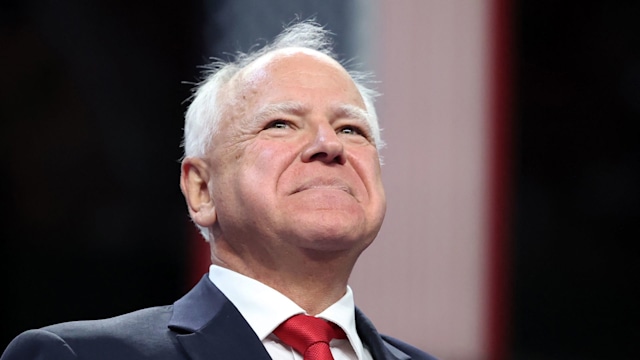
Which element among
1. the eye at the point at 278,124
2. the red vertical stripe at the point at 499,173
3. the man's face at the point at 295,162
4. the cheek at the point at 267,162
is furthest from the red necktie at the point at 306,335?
the red vertical stripe at the point at 499,173

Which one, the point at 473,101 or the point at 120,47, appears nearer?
the point at 120,47

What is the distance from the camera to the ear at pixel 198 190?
1695mm

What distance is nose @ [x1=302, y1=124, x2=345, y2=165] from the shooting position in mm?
1593

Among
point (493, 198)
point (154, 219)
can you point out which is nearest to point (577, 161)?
point (493, 198)

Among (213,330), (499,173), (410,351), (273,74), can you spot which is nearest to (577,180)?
(499,173)

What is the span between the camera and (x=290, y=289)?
163cm

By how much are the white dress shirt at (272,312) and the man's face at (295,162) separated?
0.22 ft

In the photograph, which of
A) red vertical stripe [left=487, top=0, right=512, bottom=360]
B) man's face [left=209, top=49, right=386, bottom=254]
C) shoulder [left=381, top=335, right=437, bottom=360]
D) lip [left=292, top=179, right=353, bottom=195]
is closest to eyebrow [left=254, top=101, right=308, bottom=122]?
man's face [left=209, top=49, right=386, bottom=254]

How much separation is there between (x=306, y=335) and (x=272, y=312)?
68 millimetres

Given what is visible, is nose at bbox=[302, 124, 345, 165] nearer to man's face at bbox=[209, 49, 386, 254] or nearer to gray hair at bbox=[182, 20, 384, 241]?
man's face at bbox=[209, 49, 386, 254]

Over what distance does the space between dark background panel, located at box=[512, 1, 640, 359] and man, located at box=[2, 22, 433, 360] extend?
84cm

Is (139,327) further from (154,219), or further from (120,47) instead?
(120,47)

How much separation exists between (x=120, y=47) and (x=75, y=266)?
52cm

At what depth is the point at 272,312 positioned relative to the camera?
1.56m
